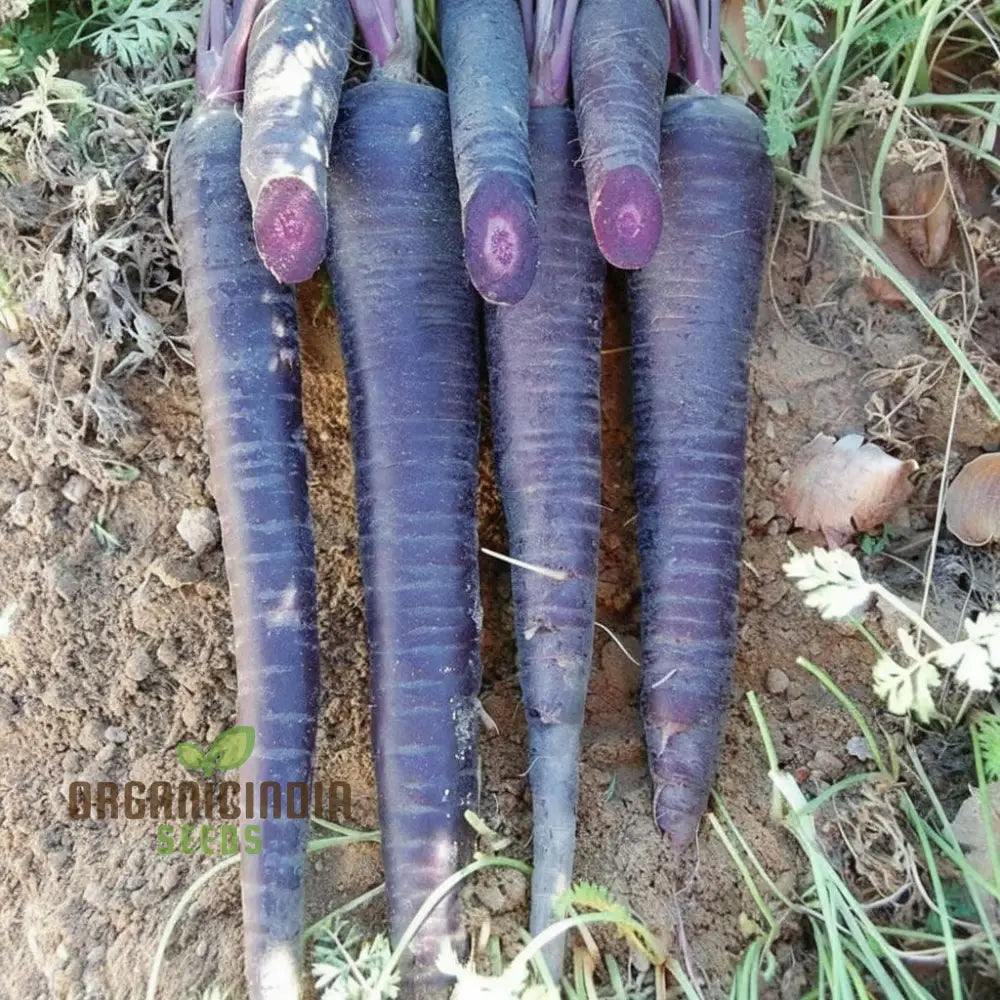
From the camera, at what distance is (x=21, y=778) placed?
4.40 ft

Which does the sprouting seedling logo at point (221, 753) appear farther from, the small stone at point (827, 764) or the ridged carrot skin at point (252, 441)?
the small stone at point (827, 764)

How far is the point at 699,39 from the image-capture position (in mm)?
1390

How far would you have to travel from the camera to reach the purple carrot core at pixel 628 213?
3.92ft

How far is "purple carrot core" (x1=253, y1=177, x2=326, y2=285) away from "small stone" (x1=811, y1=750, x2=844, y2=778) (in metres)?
0.85

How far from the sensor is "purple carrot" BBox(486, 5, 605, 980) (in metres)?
1.32

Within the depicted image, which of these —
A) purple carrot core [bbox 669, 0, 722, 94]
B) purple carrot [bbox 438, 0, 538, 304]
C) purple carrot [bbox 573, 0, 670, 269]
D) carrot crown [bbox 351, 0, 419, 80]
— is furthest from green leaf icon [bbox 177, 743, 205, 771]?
purple carrot core [bbox 669, 0, 722, 94]

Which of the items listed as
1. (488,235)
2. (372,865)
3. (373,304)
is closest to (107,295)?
(373,304)

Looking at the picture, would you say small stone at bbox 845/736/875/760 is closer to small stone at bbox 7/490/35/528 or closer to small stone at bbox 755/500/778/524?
small stone at bbox 755/500/778/524

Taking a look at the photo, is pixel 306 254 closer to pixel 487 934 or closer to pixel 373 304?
Result: pixel 373 304

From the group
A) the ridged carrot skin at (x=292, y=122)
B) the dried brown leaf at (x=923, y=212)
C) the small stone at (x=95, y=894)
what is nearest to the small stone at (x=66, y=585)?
the small stone at (x=95, y=894)

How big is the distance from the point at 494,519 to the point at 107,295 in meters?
0.58

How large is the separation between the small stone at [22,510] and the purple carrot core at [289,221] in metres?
0.50

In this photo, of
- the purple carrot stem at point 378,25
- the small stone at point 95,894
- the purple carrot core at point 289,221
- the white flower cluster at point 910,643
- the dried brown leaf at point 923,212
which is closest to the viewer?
the white flower cluster at point 910,643

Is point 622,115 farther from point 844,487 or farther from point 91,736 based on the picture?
point 91,736
